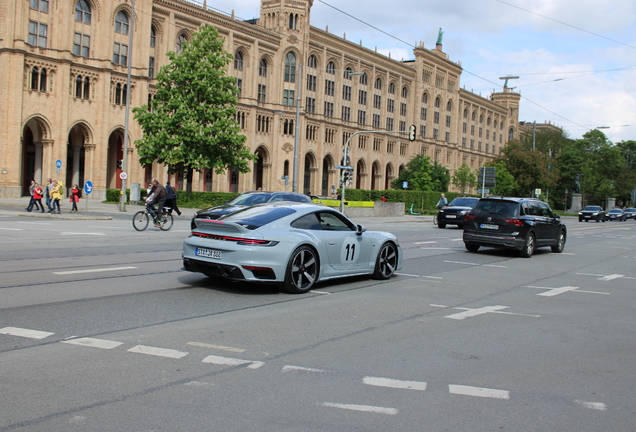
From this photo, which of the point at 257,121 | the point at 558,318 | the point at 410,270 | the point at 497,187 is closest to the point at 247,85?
the point at 257,121

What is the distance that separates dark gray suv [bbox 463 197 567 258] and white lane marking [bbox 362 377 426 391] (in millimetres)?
12775

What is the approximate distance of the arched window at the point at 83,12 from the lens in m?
48.7

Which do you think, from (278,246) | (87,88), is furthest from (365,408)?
(87,88)

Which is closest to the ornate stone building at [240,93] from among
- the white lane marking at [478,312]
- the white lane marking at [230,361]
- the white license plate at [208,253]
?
the white license plate at [208,253]

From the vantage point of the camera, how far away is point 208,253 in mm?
9039

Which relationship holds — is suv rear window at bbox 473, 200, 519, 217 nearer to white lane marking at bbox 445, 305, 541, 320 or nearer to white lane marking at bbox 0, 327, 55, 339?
white lane marking at bbox 445, 305, 541, 320

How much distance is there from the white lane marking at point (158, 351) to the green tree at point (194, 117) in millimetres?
35458

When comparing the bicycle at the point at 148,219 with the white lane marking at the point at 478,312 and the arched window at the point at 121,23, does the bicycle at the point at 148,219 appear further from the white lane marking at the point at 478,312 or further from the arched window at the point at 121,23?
the arched window at the point at 121,23

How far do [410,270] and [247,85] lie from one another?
2184 inches

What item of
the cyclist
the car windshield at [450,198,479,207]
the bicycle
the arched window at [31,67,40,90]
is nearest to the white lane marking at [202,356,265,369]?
the bicycle

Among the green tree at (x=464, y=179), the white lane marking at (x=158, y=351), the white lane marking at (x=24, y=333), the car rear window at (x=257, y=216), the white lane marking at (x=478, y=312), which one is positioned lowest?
the white lane marking at (x=24, y=333)

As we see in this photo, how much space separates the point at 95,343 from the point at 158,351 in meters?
0.69

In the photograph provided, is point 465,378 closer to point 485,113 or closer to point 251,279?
point 251,279

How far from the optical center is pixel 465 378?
5234 millimetres
